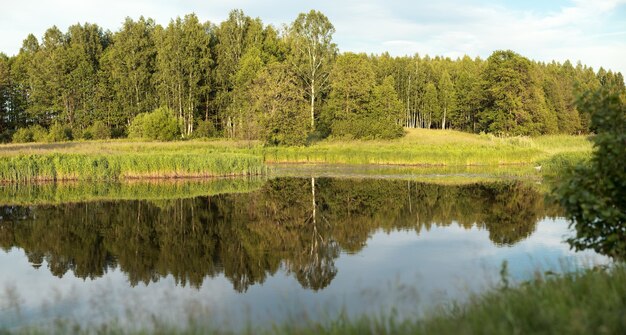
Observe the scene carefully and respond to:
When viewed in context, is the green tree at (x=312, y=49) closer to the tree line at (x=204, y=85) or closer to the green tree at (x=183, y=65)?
the tree line at (x=204, y=85)

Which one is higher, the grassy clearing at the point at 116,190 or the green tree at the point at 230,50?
the green tree at the point at 230,50

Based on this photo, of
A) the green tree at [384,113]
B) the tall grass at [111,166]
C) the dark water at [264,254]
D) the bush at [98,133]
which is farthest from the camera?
the bush at [98,133]

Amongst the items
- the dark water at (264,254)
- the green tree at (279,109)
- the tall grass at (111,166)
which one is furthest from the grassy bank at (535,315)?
the green tree at (279,109)

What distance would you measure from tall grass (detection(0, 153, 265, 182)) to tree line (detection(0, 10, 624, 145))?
57.5 feet

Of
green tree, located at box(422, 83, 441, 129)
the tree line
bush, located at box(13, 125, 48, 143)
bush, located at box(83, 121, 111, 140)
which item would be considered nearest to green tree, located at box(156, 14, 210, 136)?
the tree line

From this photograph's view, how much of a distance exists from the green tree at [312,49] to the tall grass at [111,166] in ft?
79.9

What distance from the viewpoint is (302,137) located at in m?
44.4

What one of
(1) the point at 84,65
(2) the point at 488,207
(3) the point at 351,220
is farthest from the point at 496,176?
(1) the point at 84,65

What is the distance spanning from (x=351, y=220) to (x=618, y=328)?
13.0 m

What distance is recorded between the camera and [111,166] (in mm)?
28406

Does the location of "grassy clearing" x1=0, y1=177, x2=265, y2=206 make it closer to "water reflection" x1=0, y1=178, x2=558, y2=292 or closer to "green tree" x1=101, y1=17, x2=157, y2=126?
"water reflection" x1=0, y1=178, x2=558, y2=292

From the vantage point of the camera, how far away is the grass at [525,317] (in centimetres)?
480

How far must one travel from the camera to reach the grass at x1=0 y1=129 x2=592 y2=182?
27.9m

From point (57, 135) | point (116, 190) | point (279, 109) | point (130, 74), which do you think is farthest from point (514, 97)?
point (57, 135)
